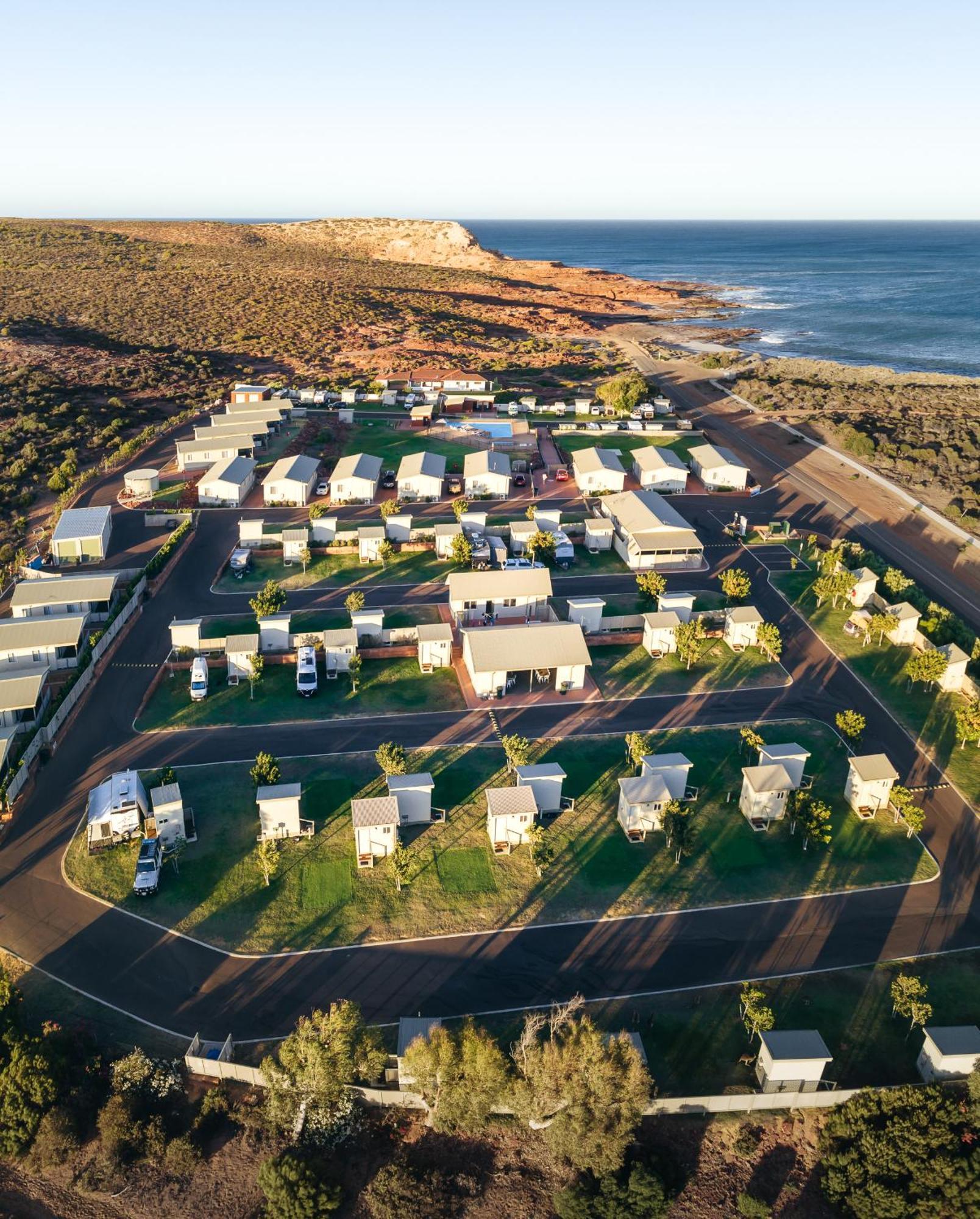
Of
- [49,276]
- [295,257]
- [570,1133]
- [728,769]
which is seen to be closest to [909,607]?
[728,769]

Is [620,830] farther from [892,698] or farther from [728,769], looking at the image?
[892,698]

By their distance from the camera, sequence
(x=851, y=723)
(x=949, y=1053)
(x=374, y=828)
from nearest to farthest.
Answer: (x=949, y=1053), (x=374, y=828), (x=851, y=723)

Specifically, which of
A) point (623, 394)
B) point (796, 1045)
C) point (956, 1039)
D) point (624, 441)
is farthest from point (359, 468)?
point (956, 1039)

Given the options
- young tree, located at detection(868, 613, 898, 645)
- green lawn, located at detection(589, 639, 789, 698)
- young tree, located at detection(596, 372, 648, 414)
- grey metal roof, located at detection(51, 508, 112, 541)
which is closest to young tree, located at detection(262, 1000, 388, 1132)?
green lawn, located at detection(589, 639, 789, 698)

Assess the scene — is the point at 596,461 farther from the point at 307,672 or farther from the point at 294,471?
the point at 307,672

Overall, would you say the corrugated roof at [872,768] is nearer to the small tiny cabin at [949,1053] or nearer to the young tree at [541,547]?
the small tiny cabin at [949,1053]

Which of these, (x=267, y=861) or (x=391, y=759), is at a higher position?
(x=391, y=759)

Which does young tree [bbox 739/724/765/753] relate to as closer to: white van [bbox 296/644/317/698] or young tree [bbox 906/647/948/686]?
young tree [bbox 906/647/948/686]
